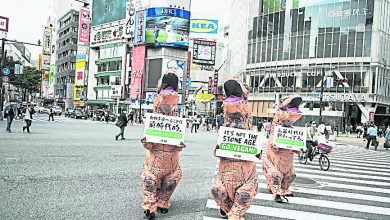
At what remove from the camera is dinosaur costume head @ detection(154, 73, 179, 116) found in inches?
214

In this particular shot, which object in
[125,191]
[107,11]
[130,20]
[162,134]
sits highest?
[107,11]

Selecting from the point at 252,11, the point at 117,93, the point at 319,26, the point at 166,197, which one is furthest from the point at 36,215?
the point at 117,93

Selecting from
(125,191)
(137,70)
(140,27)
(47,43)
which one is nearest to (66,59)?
(47,43)

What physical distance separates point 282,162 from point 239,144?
2.48 m

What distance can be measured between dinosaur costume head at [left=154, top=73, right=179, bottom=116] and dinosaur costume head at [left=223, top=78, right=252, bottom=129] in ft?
2.89

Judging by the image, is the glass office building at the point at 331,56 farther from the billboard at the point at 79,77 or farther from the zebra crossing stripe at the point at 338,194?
the billboard at the point at 79,77

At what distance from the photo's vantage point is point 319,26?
4147 centimetres

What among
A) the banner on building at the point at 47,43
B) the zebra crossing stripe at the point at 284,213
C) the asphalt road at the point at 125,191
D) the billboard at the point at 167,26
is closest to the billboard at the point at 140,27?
the billboard at the point at 167,26

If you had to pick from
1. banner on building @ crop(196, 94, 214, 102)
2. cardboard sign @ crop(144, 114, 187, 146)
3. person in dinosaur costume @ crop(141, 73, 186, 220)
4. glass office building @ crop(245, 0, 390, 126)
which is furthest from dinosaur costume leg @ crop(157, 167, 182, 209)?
banner on building @ crop(196, 94, 214, 102)

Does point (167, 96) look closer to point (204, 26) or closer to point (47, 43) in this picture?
point (204, 26)

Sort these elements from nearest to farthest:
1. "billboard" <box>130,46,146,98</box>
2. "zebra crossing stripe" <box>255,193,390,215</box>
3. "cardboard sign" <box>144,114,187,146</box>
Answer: "cardboard sign" <box>144,114,187,146</box>, "zebra crossing stripe" <box>255,193,390,215</box>, "billboard" <box>130,46,146,98</box>

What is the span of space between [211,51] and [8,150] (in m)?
48.2

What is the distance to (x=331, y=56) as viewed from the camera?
40469 mm

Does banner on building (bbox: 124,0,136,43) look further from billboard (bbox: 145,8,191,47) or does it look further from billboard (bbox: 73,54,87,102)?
billboard (bbox: 73,54,87,102)
